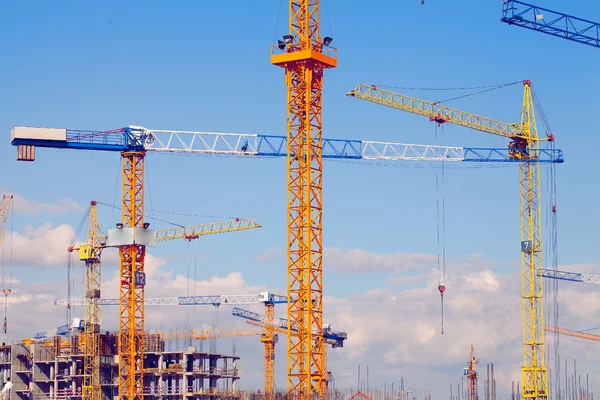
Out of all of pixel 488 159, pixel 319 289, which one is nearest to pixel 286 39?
pixel 319 289

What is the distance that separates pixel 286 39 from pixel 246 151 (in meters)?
39.9

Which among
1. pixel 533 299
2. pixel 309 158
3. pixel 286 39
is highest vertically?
pixel 286 39

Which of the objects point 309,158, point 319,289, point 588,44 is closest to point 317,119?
point 309,158

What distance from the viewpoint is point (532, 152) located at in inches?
7269

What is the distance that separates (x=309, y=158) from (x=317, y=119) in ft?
14.9

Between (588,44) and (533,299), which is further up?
(588,44)

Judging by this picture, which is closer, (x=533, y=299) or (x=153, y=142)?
(x=153, y=142)

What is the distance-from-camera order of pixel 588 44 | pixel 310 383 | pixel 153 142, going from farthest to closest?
pixel 153 142
pixel 588 44
pixel 310 383

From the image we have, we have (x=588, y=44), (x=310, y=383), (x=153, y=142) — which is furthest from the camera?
(x=153, y=142)

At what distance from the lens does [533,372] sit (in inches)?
7008

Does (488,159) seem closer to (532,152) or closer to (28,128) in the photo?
(532,152)

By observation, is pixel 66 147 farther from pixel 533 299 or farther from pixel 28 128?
pixel 533 299

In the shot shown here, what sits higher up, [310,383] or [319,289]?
[319,289]

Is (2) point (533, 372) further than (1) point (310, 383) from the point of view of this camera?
Yes
